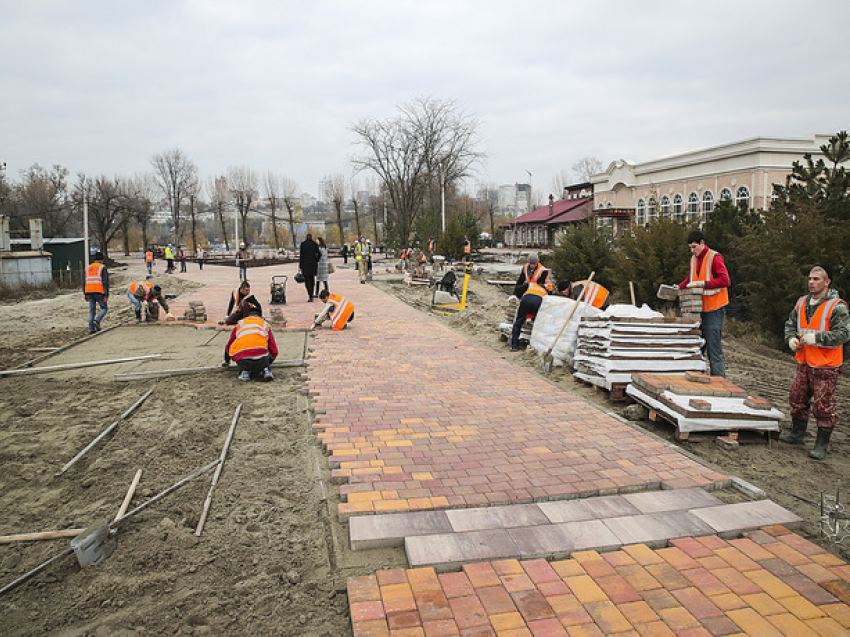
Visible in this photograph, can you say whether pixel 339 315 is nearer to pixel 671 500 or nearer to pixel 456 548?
pixel 671 500

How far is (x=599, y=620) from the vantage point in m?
2.60

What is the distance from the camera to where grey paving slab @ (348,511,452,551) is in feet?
10.6

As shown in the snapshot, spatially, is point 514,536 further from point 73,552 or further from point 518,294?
point 518,294

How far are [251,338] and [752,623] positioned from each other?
583 cm

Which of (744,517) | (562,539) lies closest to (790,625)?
(744,517)

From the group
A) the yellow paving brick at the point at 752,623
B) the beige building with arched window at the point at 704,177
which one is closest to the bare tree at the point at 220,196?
the beige building with arched window at the point at 704,177

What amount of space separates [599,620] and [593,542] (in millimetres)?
663

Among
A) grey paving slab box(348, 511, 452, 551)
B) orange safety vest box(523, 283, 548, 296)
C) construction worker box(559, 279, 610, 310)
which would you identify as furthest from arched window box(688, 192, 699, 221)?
grey paving slab box(348, 511, 452, 551)

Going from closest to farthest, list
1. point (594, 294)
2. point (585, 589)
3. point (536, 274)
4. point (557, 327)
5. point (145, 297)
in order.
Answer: point (585, 589)
point (557, 327)
point (594, 294)
point (536, 274)
point (145, 297)

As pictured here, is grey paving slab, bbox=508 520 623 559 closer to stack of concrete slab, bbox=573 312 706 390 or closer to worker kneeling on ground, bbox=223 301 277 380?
stack of concrete slab, bbox=573 312 706 390

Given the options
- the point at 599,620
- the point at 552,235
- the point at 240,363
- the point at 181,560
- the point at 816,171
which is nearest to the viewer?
the point at 599,620

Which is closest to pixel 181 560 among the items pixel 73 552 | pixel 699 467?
pixel 73 552

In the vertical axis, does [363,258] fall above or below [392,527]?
above

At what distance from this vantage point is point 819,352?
15.5ft
